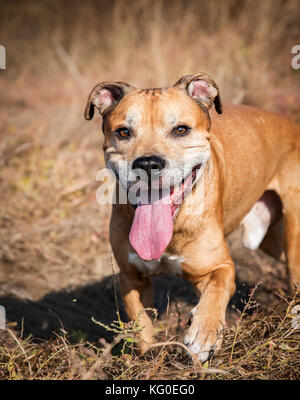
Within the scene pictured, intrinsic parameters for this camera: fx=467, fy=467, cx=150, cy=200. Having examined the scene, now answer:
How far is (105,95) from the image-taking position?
3639mm

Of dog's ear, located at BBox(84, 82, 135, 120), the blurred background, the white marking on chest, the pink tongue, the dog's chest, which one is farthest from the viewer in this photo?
the blurred background

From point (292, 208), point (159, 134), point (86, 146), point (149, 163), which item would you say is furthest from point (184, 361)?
point (86, 146)

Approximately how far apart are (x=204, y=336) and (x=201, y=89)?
6.00 feet

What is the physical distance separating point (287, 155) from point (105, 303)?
237cm

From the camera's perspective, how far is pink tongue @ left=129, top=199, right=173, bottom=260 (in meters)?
3.11

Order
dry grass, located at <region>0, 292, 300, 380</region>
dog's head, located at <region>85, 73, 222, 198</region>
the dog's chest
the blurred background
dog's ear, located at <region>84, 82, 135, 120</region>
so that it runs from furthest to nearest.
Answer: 1. the blurred background
2. dog's ear, located at <region>84, 82, 135, 120</region>
3. the dog's chest
4. dog's head, located at <region>85, 73, 222, 198</region>
5. dry grass, located at <region>0, 292, 300, 380</region>

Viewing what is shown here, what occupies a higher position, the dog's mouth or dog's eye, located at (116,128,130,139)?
dog's eye, located at (116,128,130,139)

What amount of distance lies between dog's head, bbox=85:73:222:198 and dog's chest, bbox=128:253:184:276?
581 millimetres

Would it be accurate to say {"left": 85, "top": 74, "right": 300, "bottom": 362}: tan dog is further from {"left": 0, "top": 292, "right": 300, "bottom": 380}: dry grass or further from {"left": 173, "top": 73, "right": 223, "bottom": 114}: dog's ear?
{"left": 0, "top": 292, "right": 300, "bottom": 380}: dry grass

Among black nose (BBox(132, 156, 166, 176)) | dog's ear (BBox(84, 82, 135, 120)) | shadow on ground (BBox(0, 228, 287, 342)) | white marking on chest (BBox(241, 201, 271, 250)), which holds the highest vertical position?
dog's ear (BBox(84, 82, 135, 120))

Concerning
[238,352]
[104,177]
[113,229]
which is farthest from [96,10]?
[238,352]

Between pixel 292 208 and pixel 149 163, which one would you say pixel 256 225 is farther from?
pixel 149 163

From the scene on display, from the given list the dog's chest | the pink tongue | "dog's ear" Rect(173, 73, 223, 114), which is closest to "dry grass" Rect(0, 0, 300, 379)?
the dog's chest

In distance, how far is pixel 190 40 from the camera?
9.94m
